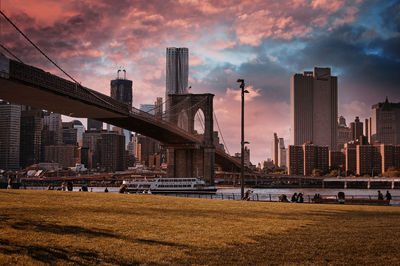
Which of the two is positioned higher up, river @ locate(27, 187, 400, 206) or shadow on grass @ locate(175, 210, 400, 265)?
shadow on grass @ locate(175, 210, 400, 265)

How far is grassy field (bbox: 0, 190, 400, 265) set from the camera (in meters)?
7.88

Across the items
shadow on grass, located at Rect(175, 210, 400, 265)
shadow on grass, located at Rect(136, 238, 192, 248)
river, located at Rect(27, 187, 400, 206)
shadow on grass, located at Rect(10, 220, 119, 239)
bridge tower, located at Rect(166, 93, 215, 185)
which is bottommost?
Answer: river, located at Rect(27, 187, 400, 206)

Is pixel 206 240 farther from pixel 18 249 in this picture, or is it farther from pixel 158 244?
pixel 18 249

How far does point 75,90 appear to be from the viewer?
126 ft

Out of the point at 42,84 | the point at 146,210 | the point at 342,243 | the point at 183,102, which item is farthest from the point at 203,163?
the point at 342,243

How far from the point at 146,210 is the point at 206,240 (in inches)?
230

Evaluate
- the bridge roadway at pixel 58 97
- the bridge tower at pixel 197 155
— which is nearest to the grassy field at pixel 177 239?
the bridge roadway at pixel 58 97

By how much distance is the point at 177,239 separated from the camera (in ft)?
31.1

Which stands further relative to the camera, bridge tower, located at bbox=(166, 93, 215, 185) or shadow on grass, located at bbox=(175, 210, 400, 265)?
bridge tower, located at bbox=(166, 93, 215, 185)

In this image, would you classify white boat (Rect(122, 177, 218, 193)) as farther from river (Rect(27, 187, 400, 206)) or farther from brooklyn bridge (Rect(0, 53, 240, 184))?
brooklyn bridge (Rect(0, 53, 240, 184))

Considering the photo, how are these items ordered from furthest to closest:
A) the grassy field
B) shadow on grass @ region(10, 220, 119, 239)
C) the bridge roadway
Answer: the bridge roadway < shadow on grass @ region(10, 220, 119, 239) < the grassy field

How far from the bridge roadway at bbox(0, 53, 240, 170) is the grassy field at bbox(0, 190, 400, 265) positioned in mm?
20088

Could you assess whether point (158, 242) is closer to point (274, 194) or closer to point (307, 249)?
point (307, 249)

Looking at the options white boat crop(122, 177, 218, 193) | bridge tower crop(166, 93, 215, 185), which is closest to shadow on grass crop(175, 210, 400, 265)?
white boat crop(122, 177, 218, 193)
